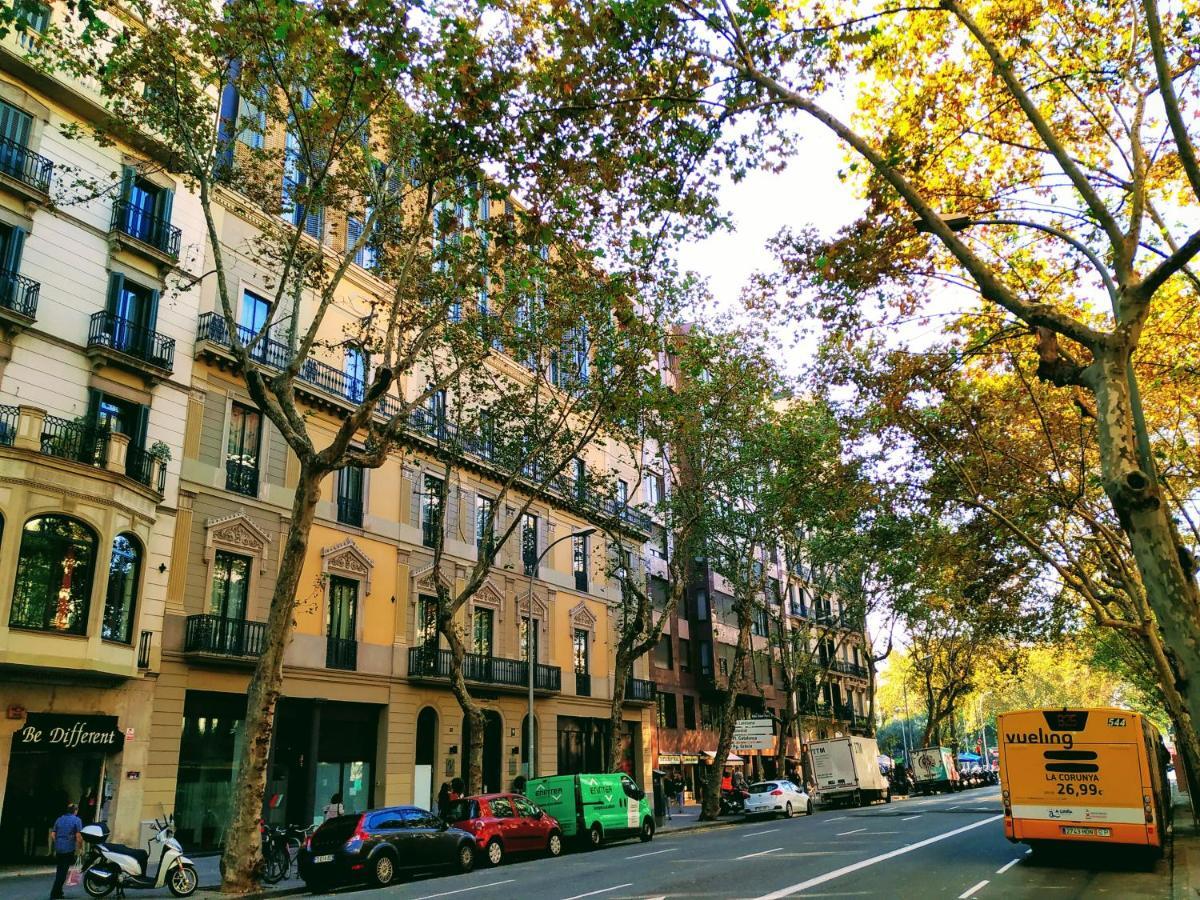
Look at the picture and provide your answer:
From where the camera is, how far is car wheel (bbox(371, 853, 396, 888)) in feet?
53.5

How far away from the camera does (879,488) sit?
2283cm

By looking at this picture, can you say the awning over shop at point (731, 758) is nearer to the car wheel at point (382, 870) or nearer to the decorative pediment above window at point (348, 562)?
the decorative pediment above window at point (348, 562)

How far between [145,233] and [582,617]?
910 inches

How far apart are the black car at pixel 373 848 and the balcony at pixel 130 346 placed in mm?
11900

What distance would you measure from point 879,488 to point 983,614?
13.4m

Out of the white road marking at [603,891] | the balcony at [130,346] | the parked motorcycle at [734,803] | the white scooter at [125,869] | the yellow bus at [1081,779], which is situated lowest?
the parked motorcycle at [734,803]

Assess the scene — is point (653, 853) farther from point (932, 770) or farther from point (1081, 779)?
point (932, 770)

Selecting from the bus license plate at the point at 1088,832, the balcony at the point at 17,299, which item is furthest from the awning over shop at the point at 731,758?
the balcony at the point at 17,299

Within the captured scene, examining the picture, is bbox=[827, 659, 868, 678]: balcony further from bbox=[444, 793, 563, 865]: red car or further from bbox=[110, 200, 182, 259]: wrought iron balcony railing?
bbox=[110, 200, 182, 259]: wrought iron balcony railing

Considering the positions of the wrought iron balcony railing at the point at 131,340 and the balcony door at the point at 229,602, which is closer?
the wrought iron balcony railing at the point at 131,340

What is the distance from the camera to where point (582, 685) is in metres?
38.0

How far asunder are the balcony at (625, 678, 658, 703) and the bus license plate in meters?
25.4

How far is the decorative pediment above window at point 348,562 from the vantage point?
26578mm

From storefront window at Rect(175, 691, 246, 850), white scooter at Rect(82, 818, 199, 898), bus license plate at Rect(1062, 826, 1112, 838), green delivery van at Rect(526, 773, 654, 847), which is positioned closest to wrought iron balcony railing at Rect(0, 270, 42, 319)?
storefront window at Rect(175, 691, 246, 850)
